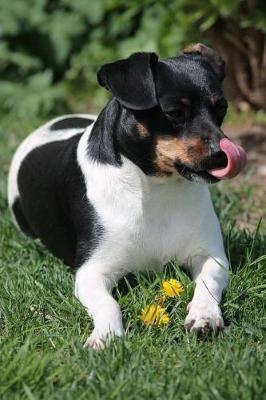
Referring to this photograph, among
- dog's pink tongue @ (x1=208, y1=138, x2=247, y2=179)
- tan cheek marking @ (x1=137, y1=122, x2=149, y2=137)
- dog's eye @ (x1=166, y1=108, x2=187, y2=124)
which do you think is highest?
dog's eye @ (x1=166, y1=108, x2=187, y2=124)

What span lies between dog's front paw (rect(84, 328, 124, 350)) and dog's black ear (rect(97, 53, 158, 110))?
888 millimetres

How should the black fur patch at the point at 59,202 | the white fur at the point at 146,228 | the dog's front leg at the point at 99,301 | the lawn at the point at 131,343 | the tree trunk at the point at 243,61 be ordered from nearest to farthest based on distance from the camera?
1. the lawn at the point at 131,343
2. the dog's front leg at the point at 99,301
3. the white fur at the point at 146,228
4. the black fur patch at the point at 59,202
5. the tree trunk at the point at 243,61

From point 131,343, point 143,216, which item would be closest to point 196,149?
point 143,216

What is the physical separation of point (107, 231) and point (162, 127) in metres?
0.61

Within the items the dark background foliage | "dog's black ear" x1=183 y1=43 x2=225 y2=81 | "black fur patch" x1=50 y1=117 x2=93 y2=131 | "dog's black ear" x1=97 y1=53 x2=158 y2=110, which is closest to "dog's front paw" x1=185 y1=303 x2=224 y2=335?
"dog's black ear" x1=97 y1=53 x2=158 y2=110

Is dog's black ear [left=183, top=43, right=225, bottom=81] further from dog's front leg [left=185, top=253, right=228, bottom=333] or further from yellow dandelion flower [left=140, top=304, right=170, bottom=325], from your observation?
yellow dandelion flower [left=140, top=304, right=170, bottom=325]

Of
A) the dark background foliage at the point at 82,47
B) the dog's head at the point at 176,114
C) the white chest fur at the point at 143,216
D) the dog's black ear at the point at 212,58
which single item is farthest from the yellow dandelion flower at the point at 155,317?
the dark background foliage at the point at 82,47

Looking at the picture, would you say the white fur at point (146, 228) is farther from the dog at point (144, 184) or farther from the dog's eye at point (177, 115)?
the dog's eye at point (177, 115)

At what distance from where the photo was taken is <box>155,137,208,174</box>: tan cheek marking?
350 centimetres

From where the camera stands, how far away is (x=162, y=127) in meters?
3.58

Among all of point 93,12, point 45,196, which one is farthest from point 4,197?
point 93,12

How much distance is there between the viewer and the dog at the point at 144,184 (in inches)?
140

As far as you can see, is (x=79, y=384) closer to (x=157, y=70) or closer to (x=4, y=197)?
(x=157, y=70)

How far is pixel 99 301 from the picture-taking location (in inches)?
146
